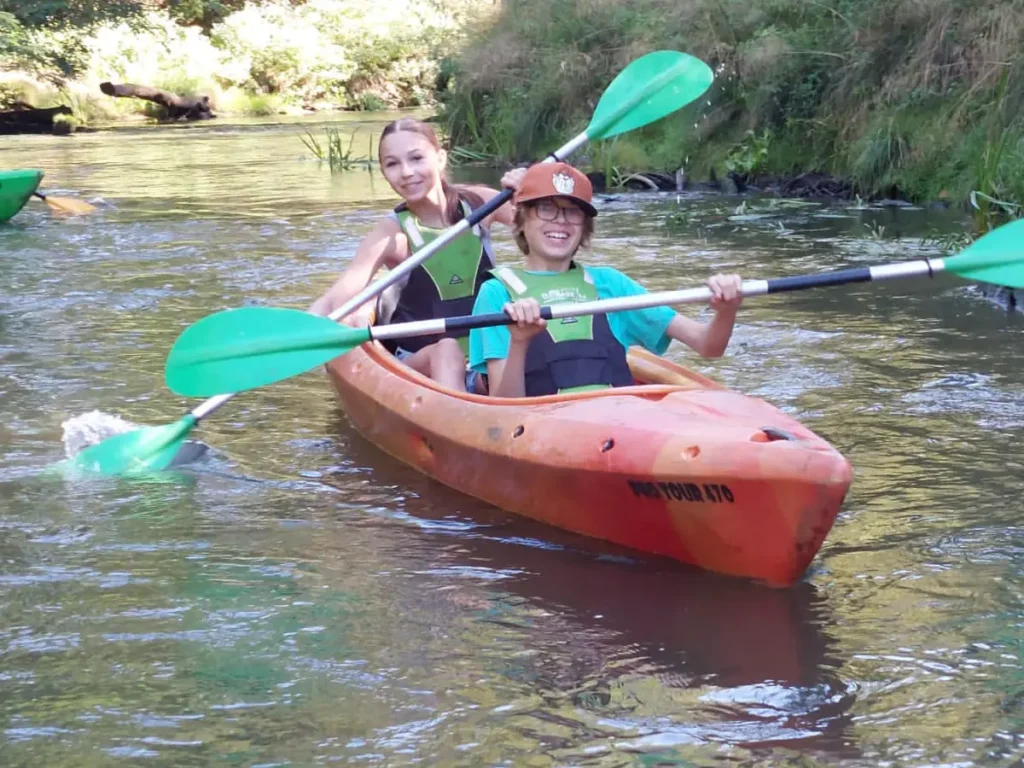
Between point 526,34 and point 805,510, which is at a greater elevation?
point 526,34

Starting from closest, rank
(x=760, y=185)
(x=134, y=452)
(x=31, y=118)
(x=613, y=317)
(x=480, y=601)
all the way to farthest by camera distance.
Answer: (x=480, y=601) → (x=613, y=317) → (x=134, y=452) → (x=760, y=185) → (x=31, y=118)

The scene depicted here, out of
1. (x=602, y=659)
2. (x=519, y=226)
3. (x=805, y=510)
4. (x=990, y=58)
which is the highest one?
(x=990, y=58)

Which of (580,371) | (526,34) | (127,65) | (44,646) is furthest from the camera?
(127,65)

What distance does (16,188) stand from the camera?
9273 millimetres

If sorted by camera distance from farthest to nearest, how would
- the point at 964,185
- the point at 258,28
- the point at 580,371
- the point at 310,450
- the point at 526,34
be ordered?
the point at 258,28 < the point at 526,34 < the point at 964,185 < the point at 310,450 < the point at 580,371

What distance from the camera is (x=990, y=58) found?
26.5ft

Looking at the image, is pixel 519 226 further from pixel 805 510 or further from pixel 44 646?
pixel 44 646

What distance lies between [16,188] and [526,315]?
6862 mm

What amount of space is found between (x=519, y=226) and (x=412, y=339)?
1032 millimetres

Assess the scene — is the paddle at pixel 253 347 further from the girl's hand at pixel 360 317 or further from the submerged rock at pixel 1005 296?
the submerged rock at pixel 1005 296

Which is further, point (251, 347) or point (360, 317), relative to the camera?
point (360, 317)

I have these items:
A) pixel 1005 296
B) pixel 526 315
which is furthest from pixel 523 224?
pixel 1005 296

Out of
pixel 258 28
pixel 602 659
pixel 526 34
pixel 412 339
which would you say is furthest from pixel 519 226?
pixel 258 28

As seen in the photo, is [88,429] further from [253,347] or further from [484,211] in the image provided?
[484,211]
